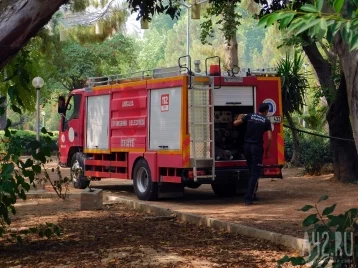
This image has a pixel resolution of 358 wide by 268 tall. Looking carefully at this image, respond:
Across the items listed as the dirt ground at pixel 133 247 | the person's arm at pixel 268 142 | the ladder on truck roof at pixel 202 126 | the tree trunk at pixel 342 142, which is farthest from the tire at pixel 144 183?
the tree trunk at pixel 342 142

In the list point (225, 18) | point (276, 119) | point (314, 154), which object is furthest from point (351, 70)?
point (314, 154)

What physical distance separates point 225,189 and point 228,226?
5650mm

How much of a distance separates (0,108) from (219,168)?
6856mm

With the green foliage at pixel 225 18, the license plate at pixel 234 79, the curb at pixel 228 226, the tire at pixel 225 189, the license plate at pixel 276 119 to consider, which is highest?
the green foliage at pixel 225 18

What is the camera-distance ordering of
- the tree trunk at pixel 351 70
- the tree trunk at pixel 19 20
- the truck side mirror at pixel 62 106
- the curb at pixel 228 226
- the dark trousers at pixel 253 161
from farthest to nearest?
the truck side mirror at pixel 62 106 → the dark trousers at pixel 253 161 → the curb at pixel 228 226 → the tree trunk at pixel 19 20 → the tree trunk at pixel 351 70

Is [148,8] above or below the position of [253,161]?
above

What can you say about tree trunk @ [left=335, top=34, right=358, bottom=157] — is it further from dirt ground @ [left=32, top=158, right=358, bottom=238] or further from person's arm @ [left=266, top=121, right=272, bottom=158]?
person's arm @ [left=266, top=121, right=272, bottom=158]

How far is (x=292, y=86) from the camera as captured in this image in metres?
23.5

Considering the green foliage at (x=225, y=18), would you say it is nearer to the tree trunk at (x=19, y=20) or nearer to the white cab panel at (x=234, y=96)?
the white cab panel at (x=234, y=96)

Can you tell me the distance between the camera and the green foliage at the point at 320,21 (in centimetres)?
381

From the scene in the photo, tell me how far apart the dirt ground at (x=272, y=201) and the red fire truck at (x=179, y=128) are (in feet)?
1.69

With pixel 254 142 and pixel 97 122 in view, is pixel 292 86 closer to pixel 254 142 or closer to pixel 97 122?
pixel 97 122

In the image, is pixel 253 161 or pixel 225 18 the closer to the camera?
pixel 253 161

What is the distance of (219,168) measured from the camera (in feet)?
48.0
